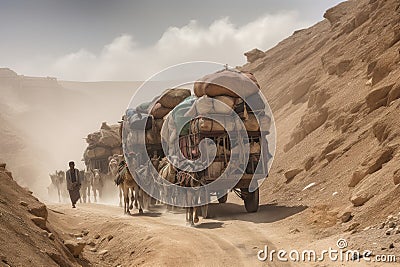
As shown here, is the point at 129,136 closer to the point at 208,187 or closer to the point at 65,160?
the point at 208,187

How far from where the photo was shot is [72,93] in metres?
153

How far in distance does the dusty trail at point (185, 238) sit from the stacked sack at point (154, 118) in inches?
224

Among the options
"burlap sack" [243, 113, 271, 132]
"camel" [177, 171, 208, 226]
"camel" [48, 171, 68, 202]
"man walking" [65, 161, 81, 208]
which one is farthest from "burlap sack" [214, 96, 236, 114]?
"camel" [48, 171, 68, 202]

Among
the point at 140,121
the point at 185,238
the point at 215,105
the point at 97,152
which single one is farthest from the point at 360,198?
the point at 97,152

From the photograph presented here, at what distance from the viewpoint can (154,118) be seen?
2225 cm

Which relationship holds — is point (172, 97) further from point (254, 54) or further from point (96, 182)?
point (254, 54)

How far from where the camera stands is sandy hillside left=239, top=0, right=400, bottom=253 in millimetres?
11523

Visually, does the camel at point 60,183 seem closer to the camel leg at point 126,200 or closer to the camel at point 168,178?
the camel leg at point 126,200

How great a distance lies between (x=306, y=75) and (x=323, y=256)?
28976 millimetres

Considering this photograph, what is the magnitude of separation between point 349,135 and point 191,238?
28.6ft

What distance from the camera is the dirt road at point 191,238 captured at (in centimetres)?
1019

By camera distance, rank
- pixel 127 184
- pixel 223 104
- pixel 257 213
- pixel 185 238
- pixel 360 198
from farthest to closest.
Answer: pixel 127 184 < pixel 257 213 < pixel 223 104 < pixel 185 238 < pixel 360 198

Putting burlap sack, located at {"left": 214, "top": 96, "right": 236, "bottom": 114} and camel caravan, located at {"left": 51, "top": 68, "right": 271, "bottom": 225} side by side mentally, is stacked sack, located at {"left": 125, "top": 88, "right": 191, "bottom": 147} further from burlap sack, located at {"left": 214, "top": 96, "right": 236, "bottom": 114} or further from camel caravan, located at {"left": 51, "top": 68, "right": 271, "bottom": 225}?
burlap sack, located at {"left": 214, "top": 96, "right": 236, "bottom": 114}

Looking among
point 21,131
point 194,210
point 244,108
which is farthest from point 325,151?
point 21,131
